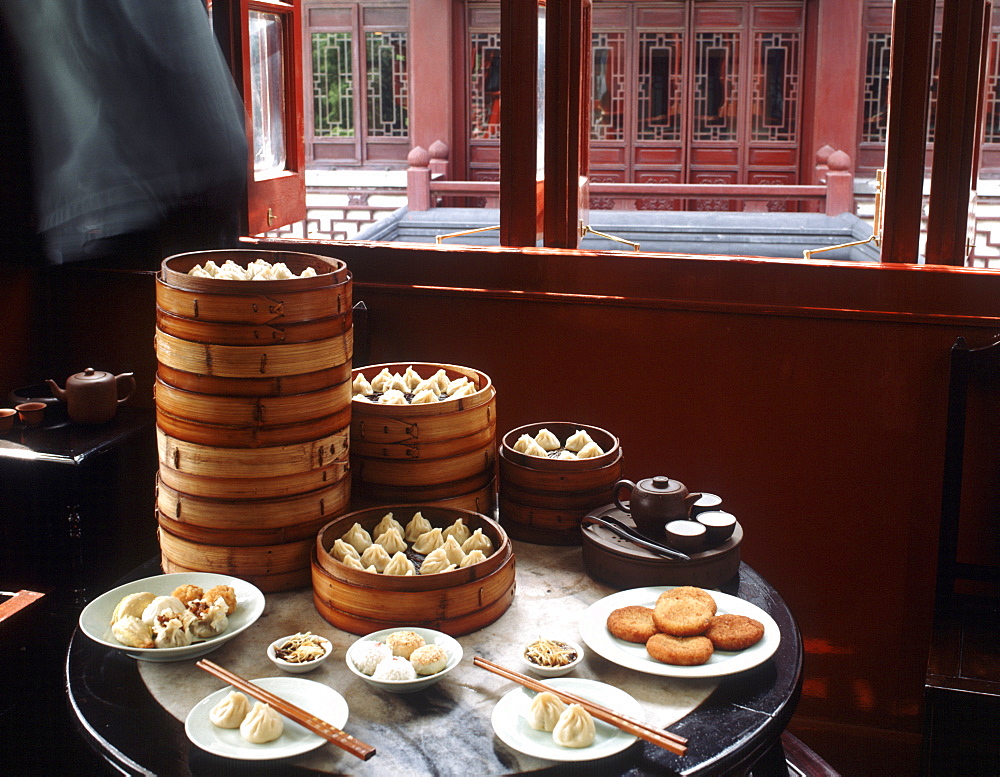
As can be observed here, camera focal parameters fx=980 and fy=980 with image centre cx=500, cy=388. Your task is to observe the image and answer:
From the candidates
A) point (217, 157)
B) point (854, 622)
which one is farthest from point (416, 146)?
point (854, 622)

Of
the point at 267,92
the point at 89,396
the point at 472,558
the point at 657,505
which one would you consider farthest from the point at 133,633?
the point at 267,92

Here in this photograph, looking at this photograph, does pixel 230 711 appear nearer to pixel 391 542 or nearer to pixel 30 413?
pixel 391 542

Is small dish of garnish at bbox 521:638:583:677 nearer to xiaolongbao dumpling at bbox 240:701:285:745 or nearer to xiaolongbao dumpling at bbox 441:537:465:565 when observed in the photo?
xiaolongbao dumpling at bbox 441:537:465:565

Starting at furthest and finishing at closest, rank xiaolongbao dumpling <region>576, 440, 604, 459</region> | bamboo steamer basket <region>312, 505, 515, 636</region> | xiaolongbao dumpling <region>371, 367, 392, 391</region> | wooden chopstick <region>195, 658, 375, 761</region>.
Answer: xiaolongbao dumpling <region>371, 367, 392, 391</region>
xiaolongbao dumpling <region>576, 440, 604, 459</region>
bamboo steamer basket <region>312, 505, 515, 636</region>
wooden chopstick <region>195, 658, 375, 761</region>

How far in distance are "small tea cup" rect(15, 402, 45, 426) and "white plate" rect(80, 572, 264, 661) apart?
1.33 metres

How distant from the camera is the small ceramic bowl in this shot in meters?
2.00

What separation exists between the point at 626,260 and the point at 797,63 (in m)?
6.85

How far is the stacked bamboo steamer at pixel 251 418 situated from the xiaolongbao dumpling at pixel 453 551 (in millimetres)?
307

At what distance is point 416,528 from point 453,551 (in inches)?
5.9

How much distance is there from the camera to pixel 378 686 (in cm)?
163

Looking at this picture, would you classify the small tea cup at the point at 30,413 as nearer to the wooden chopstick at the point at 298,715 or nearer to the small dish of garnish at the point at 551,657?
the wooden chopstick at the point at 298,715

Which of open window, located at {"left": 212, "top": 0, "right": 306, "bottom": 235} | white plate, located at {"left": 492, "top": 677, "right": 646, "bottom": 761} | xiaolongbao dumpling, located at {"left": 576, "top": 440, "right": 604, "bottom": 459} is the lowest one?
white plate, located at {"left": 492, "top": 677, "right": 646, "bottom": 761}

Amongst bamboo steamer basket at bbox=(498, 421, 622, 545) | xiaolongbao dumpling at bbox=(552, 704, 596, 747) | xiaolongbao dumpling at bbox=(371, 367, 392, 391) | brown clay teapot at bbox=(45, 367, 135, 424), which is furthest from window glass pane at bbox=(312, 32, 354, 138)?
xiaolongbao dumpling at bbox=(552, 704, 596, 747)

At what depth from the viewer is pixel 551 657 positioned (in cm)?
172
